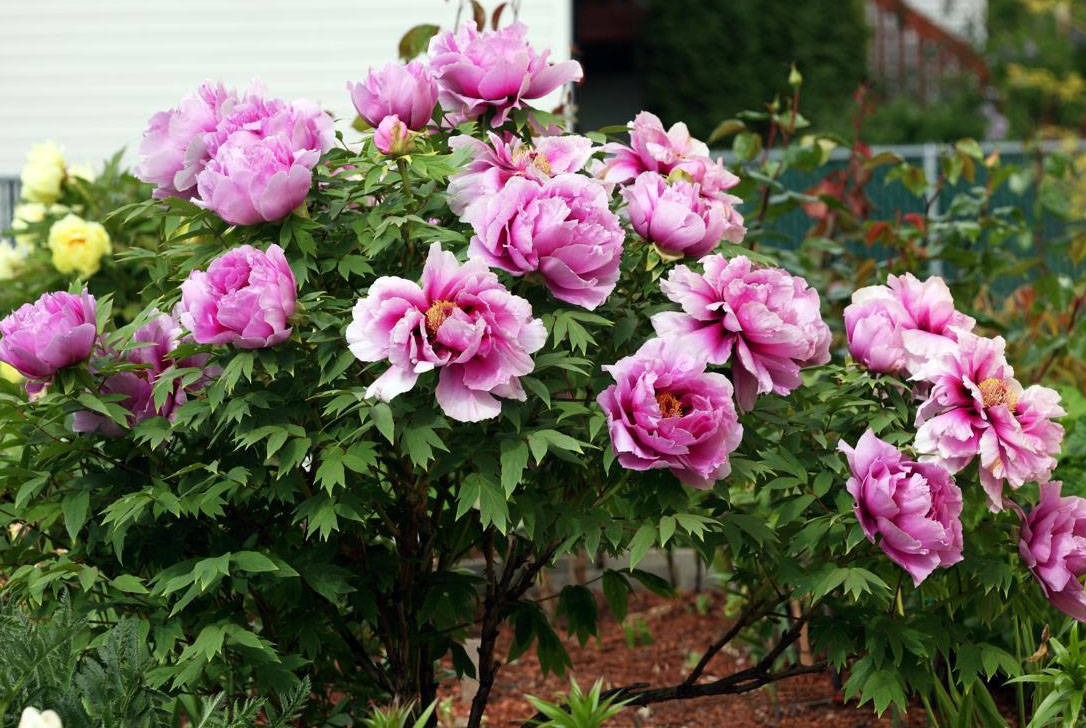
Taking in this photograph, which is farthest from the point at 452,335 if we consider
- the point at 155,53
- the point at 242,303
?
the point at 155,53

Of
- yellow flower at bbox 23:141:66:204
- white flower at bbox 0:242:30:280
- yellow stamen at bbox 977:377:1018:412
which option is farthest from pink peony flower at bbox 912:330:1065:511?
white flower at bbox 0:242:30:280

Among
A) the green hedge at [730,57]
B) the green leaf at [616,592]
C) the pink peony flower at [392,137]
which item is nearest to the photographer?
the pink peony flower at [392,137]

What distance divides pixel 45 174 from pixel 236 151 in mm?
2279

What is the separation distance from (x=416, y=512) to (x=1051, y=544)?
44.5 inches

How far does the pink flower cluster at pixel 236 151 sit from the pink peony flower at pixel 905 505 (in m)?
Result: 1.02

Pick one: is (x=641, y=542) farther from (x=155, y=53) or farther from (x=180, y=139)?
(x=155, y=53)

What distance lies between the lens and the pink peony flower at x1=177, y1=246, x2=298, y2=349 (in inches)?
86.0

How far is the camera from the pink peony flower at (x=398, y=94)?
2453 mm

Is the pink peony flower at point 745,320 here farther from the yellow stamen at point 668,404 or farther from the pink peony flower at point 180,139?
the pink peony flower at point 180,139

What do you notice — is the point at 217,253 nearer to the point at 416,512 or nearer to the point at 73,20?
the point at 416,512

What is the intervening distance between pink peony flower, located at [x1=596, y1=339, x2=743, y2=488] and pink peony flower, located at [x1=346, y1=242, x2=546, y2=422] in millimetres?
172

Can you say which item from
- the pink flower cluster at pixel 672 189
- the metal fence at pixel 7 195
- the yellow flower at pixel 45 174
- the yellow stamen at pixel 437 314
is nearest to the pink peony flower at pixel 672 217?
the pink flower cluster at pixel 672 189

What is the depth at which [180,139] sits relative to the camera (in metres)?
2.46

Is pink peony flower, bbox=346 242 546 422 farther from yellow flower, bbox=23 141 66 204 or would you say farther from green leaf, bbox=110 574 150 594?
yellow flower, bbox=23 141 66 204
